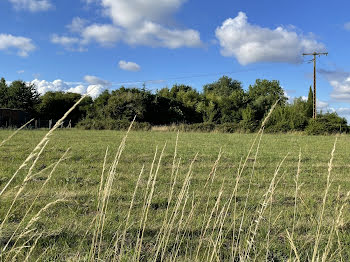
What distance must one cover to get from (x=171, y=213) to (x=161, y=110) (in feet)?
111

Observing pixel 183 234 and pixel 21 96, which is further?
pixel 21 96

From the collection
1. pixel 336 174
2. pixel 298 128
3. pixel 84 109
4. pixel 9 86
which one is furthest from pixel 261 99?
pixel 336 174

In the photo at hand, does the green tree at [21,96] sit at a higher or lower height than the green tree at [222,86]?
lower

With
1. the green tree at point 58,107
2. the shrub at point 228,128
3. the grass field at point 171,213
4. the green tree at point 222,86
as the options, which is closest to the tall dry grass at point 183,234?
the grass field at point 171,213

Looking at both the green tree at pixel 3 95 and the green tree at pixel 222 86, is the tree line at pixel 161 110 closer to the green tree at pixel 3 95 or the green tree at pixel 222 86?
the green tree at pixel 3 95

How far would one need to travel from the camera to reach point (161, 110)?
120 feet

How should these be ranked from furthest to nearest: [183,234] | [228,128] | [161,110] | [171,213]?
[161,110]
[228,128]
[171,213]
[183,234]

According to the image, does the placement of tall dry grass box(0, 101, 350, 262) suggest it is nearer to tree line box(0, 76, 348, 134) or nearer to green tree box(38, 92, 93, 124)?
tree line box(0, 76, 348, 134)

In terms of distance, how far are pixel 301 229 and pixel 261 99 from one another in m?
42.6

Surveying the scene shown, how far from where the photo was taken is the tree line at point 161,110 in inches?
1075

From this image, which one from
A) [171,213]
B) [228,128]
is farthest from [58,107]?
[171,213]

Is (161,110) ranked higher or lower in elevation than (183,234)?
higher

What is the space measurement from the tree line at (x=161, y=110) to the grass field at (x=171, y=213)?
68.5 feet

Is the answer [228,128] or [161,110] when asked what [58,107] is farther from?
[228,128]
